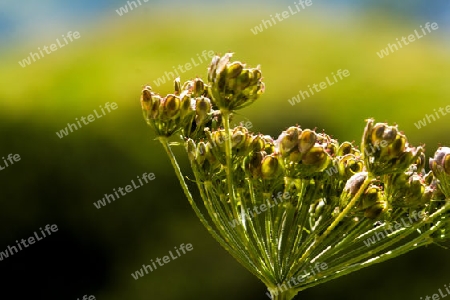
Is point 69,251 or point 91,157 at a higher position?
point 91,157

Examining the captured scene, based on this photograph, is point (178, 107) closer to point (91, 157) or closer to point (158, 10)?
point (91, 157)

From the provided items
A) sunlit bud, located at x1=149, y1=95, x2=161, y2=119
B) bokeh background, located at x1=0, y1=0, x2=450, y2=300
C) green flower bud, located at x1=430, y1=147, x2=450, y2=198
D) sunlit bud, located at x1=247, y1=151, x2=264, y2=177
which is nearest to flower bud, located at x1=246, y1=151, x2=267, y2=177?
sunlit bud, located at x1=247, y1=151, x2=264, y2=177

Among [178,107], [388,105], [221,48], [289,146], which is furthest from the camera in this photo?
[221,48]

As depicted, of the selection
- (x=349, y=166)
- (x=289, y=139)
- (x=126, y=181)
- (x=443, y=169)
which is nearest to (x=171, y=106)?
(x=289, y=139)

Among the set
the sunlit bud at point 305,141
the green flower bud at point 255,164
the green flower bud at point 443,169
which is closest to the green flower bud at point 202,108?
the green flower bud at point 255,164

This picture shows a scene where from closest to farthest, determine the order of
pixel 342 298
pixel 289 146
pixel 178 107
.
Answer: pixel 289 146 → pixel 178 107 → pixel 342 298

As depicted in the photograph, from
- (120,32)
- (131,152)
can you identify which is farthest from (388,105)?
(120,32)

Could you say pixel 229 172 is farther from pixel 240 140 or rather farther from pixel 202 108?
pixel 202 108

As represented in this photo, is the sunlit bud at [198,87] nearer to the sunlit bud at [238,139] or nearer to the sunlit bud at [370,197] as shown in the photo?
the sunlit bud at [238,139]

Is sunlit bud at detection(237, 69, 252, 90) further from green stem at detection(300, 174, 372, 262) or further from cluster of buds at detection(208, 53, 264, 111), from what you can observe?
green stem at detection(300, 174, 372, 262)
